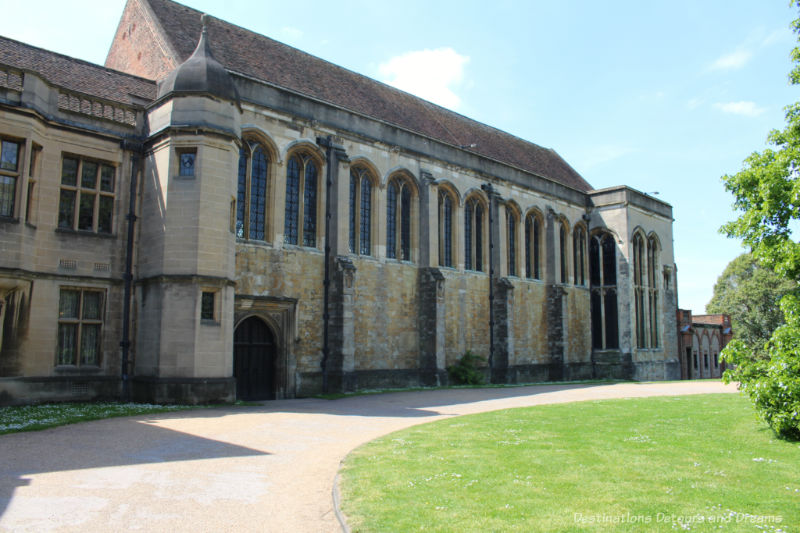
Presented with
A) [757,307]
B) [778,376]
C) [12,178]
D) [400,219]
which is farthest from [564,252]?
[757,307]

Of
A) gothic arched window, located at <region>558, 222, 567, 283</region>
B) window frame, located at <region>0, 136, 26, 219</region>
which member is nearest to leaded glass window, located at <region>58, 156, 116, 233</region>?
window frame, located at <region>0, 136, 26, 219</region>

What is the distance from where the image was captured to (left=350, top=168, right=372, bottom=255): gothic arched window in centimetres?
2297

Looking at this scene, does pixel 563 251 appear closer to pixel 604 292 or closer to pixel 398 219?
pixel 604 292

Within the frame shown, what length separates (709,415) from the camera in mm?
13594

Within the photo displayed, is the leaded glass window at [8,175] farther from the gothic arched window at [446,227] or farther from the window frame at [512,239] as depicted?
the window frame at [512,239]

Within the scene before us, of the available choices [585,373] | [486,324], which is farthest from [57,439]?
[585,373]

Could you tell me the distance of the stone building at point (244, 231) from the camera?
1564 cm

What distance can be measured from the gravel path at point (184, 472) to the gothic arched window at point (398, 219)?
11.5 metres

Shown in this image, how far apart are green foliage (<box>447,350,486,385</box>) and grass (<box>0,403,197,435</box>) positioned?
13.3 meters

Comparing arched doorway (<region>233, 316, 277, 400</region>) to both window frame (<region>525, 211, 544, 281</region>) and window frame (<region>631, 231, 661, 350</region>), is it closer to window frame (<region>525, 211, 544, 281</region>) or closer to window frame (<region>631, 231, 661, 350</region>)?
window frame (<region>525, 211, 544, 281</region>)

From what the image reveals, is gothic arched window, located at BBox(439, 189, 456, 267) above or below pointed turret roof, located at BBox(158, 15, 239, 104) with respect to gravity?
below

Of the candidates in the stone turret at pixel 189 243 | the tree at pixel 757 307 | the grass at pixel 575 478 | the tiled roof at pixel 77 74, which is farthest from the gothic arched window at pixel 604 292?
the tiled roof at pixel 77 74

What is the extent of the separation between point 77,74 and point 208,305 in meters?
9.03

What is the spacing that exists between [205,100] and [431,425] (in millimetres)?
10766
